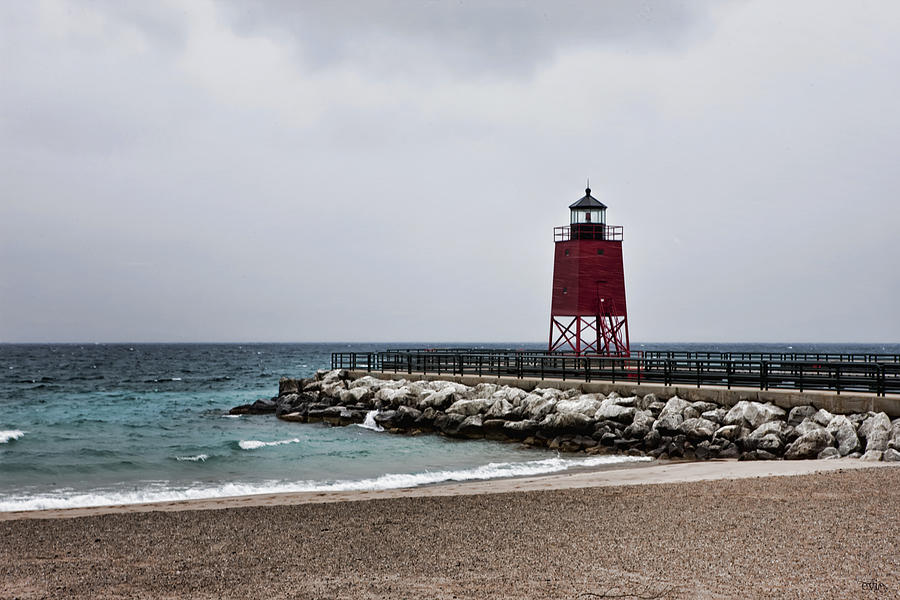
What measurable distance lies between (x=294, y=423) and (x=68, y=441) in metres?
8.47

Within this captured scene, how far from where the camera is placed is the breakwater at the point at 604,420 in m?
18.4

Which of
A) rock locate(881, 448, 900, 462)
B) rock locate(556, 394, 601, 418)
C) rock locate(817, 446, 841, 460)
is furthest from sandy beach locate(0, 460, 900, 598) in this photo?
rock locate(556, 394, 601, 418)

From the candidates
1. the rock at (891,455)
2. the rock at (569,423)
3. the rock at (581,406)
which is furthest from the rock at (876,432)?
the rock at (581,406)

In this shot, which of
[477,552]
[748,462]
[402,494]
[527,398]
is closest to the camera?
[477,552]

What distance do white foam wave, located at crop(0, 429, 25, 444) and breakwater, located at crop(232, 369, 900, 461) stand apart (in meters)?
9.98

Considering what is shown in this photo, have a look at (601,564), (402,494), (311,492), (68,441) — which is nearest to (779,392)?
(402,494)

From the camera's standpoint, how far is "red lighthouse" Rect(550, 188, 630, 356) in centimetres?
3347

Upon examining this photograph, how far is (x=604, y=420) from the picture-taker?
23.3 m

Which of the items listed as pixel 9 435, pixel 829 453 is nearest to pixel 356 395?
pixel 9 435

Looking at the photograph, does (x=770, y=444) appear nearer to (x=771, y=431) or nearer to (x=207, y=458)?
(x=771, y=431)

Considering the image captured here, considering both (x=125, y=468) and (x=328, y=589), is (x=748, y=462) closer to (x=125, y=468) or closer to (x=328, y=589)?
(x=328, y=589)

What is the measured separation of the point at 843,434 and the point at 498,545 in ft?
40.0

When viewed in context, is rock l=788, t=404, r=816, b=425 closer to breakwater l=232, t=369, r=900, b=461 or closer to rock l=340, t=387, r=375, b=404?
breakwater l=232, t=369, r=900, b=461

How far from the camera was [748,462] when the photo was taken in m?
18.0
